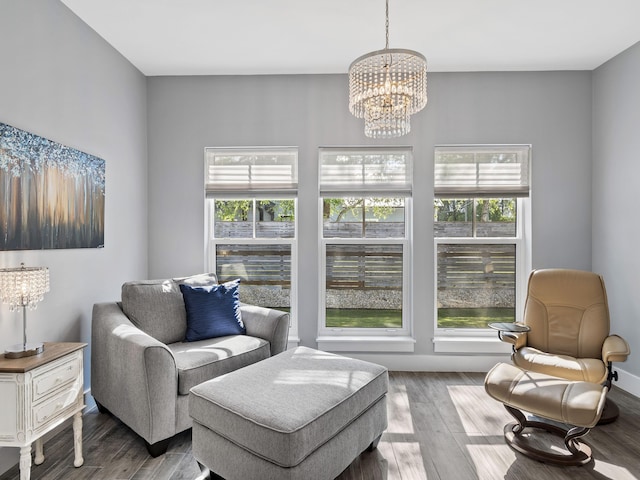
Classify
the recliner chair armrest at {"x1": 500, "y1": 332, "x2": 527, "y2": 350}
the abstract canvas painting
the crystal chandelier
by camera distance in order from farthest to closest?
the recliner chair armrest at {"x1": 500, "y1": 332, "x2": 527, "y2": 350}, the abstract canvas painting, the crystal chandelier

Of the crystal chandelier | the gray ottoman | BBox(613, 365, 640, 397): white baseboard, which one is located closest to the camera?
the gray ottoman

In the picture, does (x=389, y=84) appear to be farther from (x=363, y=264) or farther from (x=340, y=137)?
(x=363, y=264)

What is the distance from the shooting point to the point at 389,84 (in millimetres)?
1770

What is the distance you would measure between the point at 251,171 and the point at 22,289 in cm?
207

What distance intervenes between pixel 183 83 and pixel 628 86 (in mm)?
3903

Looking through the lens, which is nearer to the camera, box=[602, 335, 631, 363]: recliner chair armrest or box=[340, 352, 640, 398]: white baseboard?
box=[602, 335, 631, 363]: recliner chair armrest

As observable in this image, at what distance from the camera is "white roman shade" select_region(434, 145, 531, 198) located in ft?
10.8

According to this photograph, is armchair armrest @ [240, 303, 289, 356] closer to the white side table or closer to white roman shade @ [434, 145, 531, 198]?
the white side table

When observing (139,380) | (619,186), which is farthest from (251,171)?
Answer: (619,186)

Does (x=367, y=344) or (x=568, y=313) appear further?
(x=367, y=344)


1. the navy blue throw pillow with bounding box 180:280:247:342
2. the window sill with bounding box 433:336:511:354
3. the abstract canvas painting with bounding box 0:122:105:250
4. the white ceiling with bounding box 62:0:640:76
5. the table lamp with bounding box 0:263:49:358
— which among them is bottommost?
the window sill with bounding box 433:336:511:354

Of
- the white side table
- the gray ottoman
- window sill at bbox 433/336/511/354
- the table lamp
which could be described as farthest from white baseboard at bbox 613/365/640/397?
the table lamp

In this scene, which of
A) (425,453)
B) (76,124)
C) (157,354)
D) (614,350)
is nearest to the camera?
(157,354)

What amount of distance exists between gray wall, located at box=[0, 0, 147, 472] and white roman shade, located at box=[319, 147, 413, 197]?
175cm
